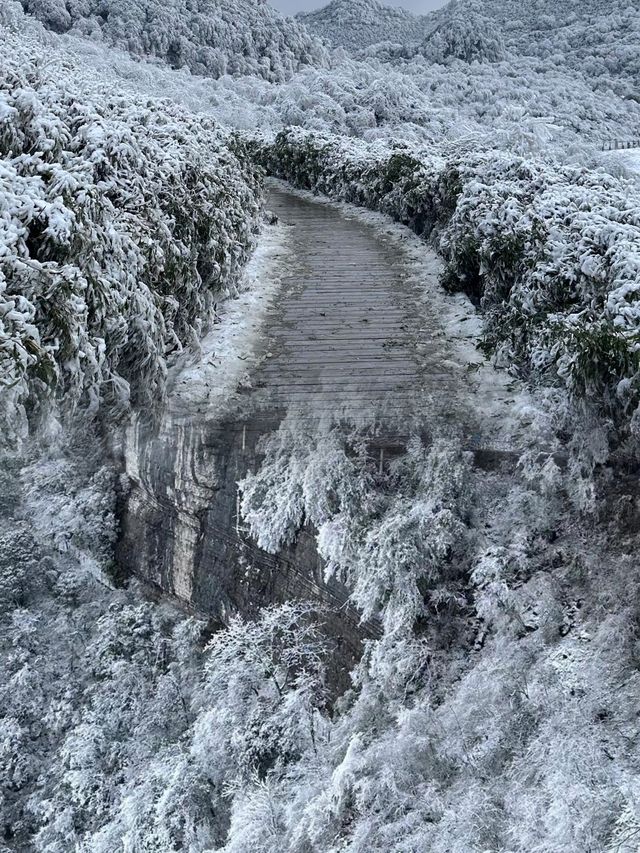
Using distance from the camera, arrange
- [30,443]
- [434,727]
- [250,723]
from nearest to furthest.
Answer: [434,727], [250,723], [30,443]

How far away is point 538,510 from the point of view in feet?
15.0

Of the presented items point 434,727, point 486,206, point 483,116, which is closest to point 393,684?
point 434,727

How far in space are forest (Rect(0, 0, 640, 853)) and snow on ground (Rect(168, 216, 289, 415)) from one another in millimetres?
53

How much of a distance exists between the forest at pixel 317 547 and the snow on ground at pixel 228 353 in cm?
5

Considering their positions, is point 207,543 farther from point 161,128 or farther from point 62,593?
point 161,128

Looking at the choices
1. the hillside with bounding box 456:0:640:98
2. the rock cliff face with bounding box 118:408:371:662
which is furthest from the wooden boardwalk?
the hillside with bounding box 456:0:640:98

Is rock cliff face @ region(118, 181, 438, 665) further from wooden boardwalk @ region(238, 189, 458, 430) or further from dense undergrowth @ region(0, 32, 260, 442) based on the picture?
dense undergrowth @ region(0, 32, 260, 442)

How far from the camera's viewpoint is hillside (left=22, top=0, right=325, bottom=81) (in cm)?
3409

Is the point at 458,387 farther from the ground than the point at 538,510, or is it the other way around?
the point at 458,387

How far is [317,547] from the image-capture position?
4969 millimetres

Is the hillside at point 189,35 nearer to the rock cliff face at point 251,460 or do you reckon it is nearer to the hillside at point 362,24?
the hillside at point 362,24

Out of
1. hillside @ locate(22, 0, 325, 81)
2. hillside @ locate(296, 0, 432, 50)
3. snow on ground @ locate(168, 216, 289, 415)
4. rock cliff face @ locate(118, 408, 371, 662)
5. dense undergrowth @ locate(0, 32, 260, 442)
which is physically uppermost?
hillside @ locate(296, 0, 432, 50)

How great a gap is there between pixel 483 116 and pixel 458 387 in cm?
2175

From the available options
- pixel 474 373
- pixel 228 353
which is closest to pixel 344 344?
pixel 228 353
